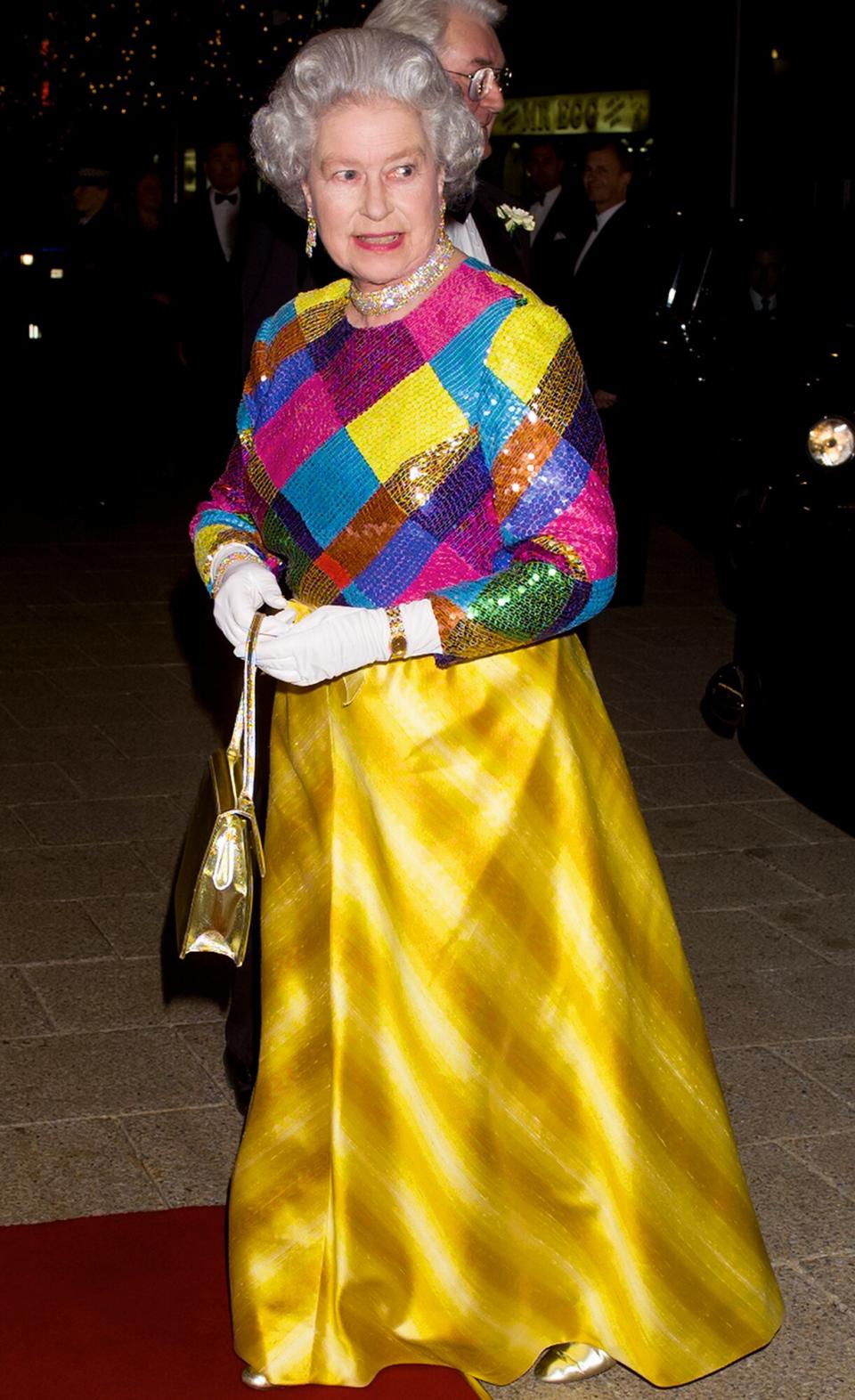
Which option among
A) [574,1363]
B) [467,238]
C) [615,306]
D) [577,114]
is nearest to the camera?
[574,1363]

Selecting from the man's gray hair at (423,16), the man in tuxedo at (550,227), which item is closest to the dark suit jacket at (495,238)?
the man's gray hair at (423,16)

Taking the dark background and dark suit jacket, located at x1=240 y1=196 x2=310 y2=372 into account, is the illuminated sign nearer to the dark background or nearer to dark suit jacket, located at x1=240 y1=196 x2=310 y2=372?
the dark background

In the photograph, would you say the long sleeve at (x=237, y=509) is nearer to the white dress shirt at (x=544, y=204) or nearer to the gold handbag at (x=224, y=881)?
the gold handbag at (x=224, y=881)

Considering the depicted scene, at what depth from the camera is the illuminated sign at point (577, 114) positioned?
17812mm

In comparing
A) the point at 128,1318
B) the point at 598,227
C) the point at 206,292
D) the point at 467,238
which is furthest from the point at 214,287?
the point at 128,1318

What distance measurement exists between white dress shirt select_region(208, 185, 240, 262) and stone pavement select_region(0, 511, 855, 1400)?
4.09 m

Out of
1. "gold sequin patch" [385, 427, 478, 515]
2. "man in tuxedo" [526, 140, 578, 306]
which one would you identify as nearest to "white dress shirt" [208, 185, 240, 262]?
"man in tuxedo" [526, 140, 578, 306]

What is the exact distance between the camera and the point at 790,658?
528 cm

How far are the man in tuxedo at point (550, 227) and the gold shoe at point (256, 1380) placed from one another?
4.70 m

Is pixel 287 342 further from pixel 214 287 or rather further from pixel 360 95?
pixel 214 287

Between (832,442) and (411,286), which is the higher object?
(411,286)

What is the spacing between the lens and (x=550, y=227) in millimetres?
10562

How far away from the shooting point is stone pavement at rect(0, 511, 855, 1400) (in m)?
3.12

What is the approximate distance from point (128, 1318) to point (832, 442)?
12.0ft
